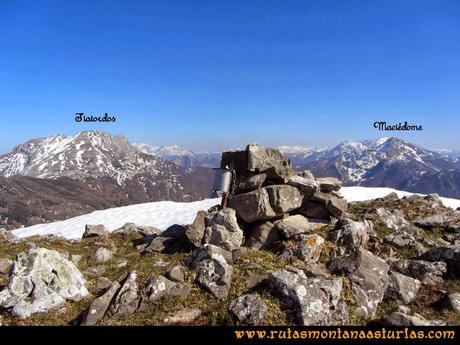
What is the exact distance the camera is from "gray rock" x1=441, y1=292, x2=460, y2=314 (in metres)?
15.5

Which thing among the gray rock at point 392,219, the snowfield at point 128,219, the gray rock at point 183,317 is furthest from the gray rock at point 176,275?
the snowfield at point 128,219

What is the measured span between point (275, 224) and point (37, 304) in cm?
1452

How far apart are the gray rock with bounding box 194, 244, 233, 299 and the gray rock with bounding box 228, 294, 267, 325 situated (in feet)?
4.86

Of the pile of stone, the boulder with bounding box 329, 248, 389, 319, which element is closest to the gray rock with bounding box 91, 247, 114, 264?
the pile of stone

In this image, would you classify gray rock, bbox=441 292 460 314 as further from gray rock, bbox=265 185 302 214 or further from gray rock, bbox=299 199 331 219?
gray rock, bbox=299 199 331 219

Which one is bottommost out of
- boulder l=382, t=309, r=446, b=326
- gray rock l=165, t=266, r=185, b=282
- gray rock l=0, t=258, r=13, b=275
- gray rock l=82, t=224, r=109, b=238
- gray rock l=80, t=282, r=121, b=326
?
gray rock l=82, t=224, r=109, b=238

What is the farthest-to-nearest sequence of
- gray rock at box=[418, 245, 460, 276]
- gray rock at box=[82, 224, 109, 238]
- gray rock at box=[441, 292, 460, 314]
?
gray rock at box=[82, 224, 109, 238] → gray rock at box=[418, 245, 460, 276] → gray rock at box=[441, 292, 460, 314]

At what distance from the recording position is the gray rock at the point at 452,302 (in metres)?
15.5

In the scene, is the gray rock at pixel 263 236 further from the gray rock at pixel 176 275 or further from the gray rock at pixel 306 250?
the gray rock at pixel 176 275

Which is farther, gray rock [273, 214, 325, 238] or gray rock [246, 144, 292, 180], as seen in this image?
gray rock [246, 144, 292, 180]

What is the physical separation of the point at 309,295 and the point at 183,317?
207 inches

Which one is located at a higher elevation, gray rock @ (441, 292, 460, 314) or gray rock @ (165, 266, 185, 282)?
gray rock @ (165, 266, 185, 282)

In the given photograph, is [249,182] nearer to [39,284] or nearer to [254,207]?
[254,207]
